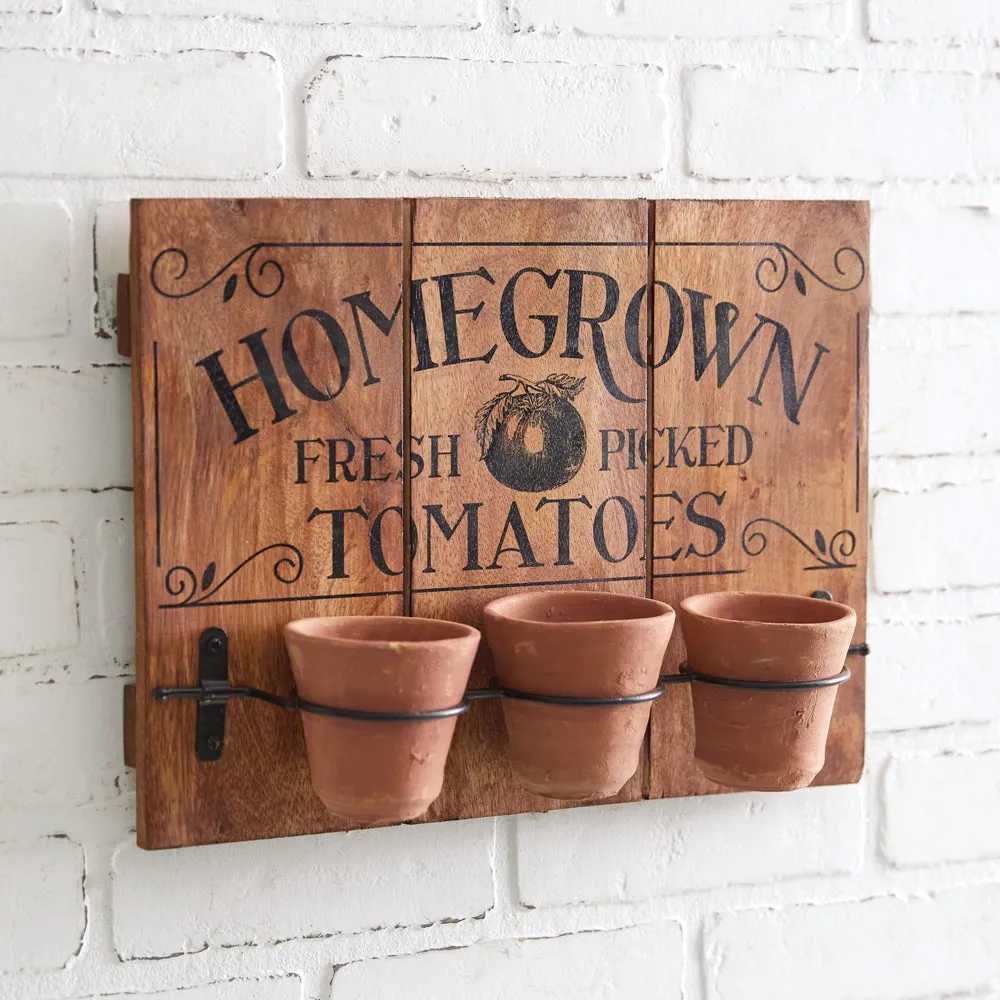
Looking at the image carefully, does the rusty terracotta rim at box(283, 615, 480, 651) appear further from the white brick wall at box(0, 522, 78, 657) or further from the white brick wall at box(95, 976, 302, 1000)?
the white brick wall at box(95, 976, 302, 1000)

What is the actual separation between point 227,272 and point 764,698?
1.29 ft

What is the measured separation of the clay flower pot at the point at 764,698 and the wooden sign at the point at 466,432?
0.05 m

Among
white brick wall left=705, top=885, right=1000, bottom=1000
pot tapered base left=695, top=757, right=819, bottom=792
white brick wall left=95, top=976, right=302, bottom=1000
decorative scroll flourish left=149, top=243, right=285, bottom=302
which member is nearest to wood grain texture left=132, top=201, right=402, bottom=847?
decorative scroll flourish left=149, top=243, right=285, bottom=302

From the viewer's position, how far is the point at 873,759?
89 centimetres

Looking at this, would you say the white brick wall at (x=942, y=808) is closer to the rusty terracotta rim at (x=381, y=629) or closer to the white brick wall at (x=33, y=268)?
the rusty terracotta rim at (x=381, y=629)

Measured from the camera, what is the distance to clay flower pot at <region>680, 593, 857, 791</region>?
71 cm

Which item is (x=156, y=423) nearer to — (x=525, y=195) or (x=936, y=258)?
(x=525, y=195)

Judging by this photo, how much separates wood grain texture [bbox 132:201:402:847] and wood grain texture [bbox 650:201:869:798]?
0.59 feet

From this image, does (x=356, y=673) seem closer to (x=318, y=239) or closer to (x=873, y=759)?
(x=318, y=239)

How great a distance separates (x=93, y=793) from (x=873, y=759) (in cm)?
53

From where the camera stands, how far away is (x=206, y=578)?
0.71m

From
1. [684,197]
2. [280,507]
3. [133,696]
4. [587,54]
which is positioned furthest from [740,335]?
[133,696]

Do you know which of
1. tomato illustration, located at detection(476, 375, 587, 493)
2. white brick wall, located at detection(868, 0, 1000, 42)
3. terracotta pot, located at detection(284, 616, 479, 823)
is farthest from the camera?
white brick wall, located at detection(868, 0, 1000, 42)

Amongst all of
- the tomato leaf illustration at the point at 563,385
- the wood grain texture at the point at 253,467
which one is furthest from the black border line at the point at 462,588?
the tomato leaf illustration at the point at 563,385
